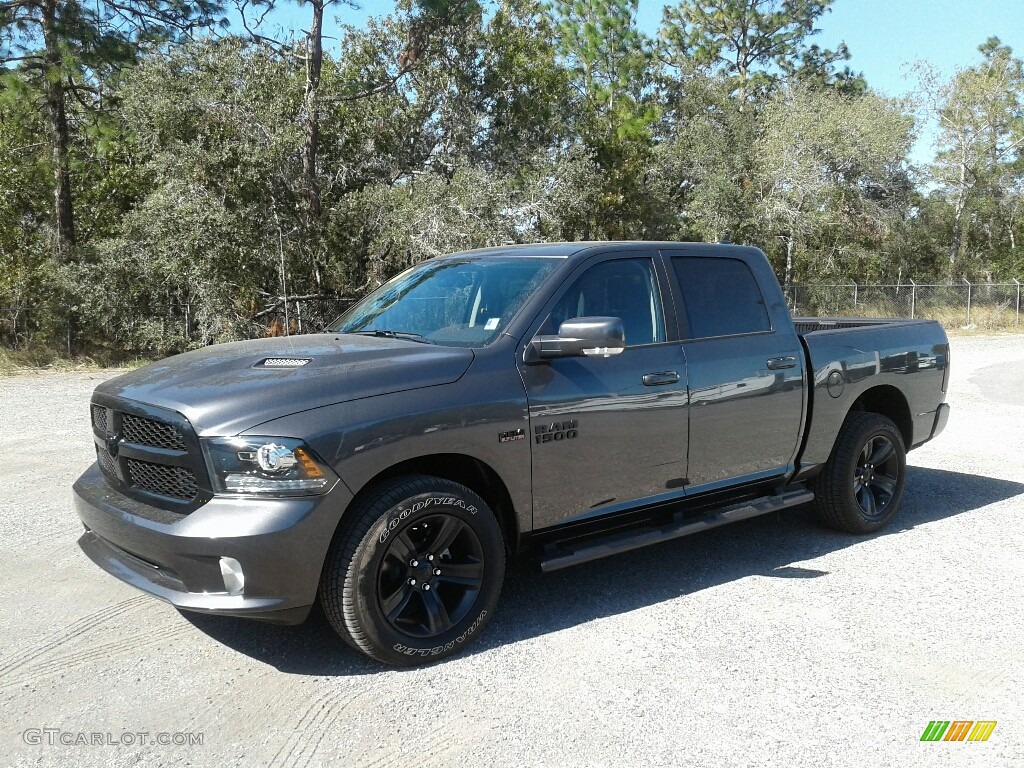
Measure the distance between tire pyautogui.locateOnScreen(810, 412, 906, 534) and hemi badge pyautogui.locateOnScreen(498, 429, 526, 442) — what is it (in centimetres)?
263

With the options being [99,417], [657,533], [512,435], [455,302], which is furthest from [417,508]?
[99,417]

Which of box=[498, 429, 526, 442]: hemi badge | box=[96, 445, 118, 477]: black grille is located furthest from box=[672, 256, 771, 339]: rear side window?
box=[96, 445, 118, 477]: black grille

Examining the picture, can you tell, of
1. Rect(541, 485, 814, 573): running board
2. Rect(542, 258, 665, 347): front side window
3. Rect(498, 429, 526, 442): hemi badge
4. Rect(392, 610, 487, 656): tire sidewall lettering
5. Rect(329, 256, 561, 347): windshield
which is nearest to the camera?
Result: Rect(392, 610, 487, 656): tire sidewall lettering

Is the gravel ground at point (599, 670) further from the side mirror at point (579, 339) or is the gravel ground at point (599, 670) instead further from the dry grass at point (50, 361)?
the dry grass at point (50, 361)

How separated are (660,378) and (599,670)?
1.60 metres

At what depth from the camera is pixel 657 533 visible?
4789 mm

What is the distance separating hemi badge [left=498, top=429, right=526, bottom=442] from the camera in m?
4.10

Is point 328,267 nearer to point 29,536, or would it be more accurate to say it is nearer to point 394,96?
point 394,96

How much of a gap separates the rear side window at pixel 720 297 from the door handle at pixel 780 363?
0.20 meters

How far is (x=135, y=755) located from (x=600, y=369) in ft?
8.72

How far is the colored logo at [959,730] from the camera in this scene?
131 inches

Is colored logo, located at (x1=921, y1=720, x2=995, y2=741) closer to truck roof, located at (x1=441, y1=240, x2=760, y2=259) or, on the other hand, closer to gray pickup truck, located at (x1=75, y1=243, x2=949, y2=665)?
gray pickup truck, located at (x1=75, y1=243, x2=949, y2=665)

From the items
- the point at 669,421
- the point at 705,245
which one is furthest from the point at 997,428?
the point at 669,421

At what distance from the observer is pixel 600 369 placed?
4.49m
